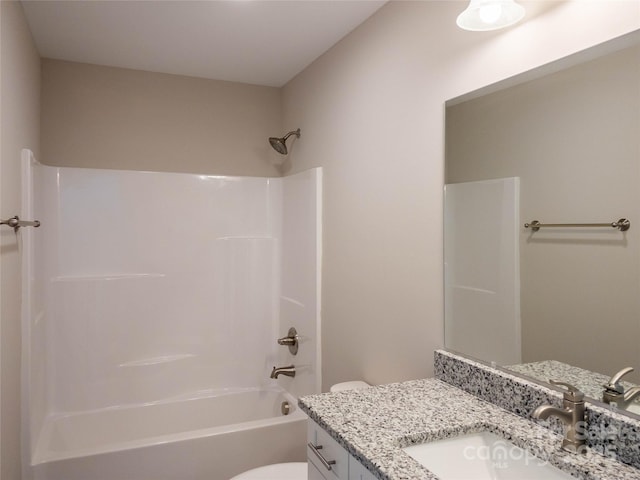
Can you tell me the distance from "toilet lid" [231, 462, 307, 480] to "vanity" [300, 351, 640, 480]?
64cm

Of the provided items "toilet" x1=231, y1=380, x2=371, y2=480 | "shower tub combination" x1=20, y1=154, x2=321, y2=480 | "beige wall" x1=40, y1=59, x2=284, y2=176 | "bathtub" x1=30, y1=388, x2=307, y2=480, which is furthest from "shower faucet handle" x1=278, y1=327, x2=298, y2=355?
"beige wall" x1=40, y1=59, x2=284, y2=176

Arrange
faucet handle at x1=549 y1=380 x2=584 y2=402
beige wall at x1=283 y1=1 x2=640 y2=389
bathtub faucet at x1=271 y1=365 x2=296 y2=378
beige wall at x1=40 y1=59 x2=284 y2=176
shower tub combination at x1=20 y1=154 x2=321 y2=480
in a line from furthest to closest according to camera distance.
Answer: bathtub faucet at x1=271 y1=365 x2=296 y2=378
beige wall at x1=40 y1=59 x2=284 y2=176
shower tub combination at x1=20 y1=154 x2=321 y2=480
beige wall at x1=283 y1=1 x2=640 y2=389
faucet handle at x1=549 y1=380 x2=584 y2=402

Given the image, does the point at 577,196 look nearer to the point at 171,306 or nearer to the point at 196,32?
the point at 196,32

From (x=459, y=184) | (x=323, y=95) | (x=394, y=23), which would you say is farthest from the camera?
(x=323, y=95)

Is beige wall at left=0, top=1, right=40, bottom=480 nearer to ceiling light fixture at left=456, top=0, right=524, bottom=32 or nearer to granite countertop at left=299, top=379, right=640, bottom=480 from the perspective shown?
granite countertop at left=299, top=379, right=640, bottom=480

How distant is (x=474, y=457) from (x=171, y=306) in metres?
2.36

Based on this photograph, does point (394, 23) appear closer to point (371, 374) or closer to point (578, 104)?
point (578, 104)

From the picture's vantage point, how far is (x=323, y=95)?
266 cm

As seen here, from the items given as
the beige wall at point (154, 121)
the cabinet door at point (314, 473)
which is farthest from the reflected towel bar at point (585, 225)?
the beige wall at point (154, 121)

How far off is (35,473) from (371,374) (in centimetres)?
159

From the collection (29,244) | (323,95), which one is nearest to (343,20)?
(323,95)

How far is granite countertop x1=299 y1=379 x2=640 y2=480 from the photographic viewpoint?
1.03 meters

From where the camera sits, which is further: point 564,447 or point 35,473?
point 35,473

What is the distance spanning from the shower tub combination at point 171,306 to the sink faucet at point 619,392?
5.67 ft
